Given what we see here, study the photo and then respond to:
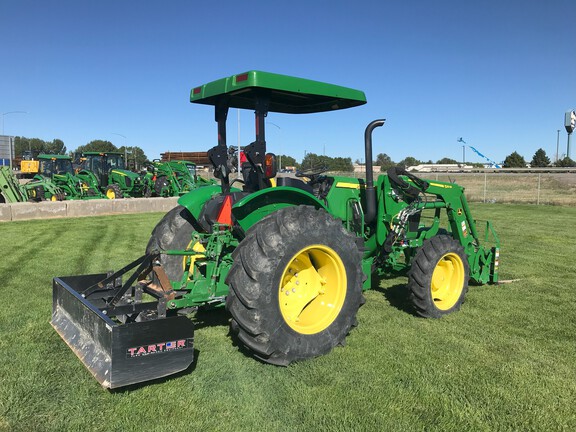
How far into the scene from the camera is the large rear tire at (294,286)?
3.67 meters

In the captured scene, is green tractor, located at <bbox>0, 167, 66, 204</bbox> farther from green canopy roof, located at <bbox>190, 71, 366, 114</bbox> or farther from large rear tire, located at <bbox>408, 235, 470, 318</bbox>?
large rear tire, located at <bbox>408, 235, 470, 318</bbox>

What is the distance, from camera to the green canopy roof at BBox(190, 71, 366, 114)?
396 centimetres

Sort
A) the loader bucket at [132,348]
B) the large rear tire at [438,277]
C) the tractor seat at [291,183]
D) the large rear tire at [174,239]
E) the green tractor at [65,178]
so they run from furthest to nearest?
1. the green tractor at [65,178]
2. the large rear tire at [438,277]
3. the large rear tire at [174,239]
4. the tractor seat at [291,183]
5. the loader bucket at [132,348]

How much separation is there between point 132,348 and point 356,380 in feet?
5.72

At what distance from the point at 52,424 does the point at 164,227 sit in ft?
7.83

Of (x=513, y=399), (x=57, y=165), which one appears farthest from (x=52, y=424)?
(x=57, y=165)

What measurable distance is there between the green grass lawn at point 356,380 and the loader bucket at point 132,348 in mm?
197

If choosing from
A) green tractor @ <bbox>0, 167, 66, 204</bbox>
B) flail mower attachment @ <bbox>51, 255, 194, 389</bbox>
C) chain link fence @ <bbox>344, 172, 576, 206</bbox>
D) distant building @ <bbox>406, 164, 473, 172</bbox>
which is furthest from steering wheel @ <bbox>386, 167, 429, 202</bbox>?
distant building @ <bbox>406, 164, 473, 172</bbox>

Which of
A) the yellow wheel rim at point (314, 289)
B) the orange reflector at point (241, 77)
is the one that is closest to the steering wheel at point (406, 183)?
the yellow wheel rim at point (314, 289)

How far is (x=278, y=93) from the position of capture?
4.54 m

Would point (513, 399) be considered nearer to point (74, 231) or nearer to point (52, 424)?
point (52, 424)

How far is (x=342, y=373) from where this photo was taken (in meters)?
3.80

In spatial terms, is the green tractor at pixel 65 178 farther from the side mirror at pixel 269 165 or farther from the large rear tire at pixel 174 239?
the side mirror at pixel 269 165

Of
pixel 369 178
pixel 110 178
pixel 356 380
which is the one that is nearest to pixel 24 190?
pixel 110 178
